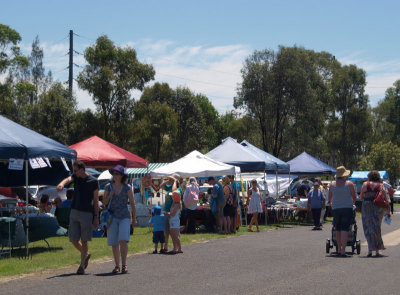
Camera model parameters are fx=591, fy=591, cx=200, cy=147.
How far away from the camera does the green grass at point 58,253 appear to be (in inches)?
416

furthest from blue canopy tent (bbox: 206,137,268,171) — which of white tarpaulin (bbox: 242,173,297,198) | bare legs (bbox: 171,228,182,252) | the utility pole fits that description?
the utility pole

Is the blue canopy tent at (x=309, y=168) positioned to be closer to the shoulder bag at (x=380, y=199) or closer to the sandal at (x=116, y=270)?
the shoulder bag at (x=380, y=199)

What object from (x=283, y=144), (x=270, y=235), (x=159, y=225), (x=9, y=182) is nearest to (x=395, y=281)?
(x=159, y=225)

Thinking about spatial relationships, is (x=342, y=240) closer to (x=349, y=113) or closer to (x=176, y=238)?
(x=176, y=238)

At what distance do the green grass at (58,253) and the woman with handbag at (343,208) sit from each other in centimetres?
430

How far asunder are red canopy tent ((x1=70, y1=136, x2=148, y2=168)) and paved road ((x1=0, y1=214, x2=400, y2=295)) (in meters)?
7.00

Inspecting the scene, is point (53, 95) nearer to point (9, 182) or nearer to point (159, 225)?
point (9, 182)

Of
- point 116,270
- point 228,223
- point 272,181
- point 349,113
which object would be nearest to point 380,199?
point 116,270

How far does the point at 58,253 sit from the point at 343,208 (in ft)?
20.0

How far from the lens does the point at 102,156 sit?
19.7 m

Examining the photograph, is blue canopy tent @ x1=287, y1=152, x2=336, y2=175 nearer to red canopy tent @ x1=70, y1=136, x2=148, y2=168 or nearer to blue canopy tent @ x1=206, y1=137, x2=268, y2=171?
blue canopy tent @ x1=206, y1=137, x2=268, y2=171

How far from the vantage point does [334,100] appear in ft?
195

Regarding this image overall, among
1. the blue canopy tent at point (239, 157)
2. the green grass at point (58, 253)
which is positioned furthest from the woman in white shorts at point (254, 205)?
the green grass at point (58, 253)

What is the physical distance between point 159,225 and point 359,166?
5318cm
